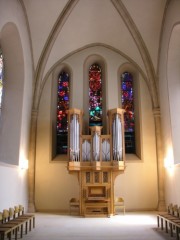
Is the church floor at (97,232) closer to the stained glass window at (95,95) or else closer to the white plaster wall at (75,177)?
the white plaster wall at (75,177)

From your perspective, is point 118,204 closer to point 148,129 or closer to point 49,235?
point 148,129

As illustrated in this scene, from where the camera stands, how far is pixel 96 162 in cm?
1179

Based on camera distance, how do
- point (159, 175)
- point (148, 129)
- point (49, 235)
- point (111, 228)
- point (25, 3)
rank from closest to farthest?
point (49, 235)
point (111, 228)
point (25, 3)
point (159, 175)
point (148, 129)

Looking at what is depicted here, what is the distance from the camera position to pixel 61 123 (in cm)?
1442

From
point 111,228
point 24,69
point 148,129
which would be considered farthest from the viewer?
point 148,129

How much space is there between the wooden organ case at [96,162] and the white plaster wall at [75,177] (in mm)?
1467

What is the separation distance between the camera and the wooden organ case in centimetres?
1170

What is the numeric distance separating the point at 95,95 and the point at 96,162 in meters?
4.24

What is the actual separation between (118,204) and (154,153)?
2932mm

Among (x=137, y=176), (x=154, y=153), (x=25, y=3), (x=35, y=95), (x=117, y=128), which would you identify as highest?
(x=25, y=3)

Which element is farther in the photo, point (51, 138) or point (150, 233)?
point (51, 138)

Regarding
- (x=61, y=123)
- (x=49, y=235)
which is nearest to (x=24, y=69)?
(x=61, y=123)

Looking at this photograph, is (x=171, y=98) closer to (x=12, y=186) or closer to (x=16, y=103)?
(x=16, y=103)

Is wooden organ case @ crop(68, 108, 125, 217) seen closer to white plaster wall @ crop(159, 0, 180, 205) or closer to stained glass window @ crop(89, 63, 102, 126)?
stained glass window @ crop(89, 63, 102, 126)
